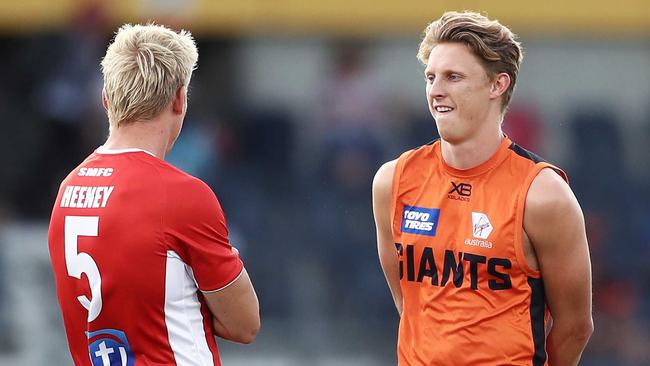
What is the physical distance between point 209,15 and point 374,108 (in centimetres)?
186

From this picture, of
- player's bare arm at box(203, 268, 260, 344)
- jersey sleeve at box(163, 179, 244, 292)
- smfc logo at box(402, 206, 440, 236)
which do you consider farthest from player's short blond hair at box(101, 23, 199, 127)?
smfc logo at box(402, 206, 440, 236)

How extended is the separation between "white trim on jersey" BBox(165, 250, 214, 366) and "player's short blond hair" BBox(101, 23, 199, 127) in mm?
462

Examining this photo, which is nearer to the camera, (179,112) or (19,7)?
(179,112)

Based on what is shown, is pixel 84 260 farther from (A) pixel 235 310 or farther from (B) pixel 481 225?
(B) pixel 481 225

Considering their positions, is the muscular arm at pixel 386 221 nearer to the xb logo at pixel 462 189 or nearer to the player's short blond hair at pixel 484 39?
the xb logo at pixel 462 189

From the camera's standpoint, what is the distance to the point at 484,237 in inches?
151

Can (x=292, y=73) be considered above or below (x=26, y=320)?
above

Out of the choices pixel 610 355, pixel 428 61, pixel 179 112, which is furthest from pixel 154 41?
pixel 610 355

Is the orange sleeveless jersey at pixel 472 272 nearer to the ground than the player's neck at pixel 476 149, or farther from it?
nearer to the ground

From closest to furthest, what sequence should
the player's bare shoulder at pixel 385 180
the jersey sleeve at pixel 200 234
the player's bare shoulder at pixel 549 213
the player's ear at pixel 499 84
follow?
the jersey sleeve at pixel 200 234
the player's bare shoulder at pixel 549 213
the player's ear at pixel 499 84
the player's bare shoulder at pixel 385 180

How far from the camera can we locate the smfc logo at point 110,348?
11.6ft

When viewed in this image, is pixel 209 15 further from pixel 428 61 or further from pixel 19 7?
pixel 428 61

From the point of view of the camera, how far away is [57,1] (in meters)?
11.0

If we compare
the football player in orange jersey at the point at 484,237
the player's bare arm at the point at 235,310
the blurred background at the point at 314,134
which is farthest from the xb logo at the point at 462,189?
the blurred background at the point at 314,134
